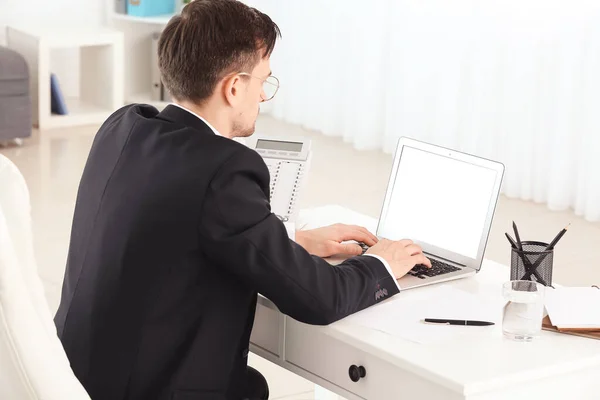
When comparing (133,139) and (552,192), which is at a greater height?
(133,139)

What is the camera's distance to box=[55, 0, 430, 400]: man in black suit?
6.49ft

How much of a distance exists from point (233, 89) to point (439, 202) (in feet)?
1.91

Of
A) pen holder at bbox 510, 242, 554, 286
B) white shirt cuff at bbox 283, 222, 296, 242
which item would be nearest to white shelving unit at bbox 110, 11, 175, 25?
white shirt cuff at bbox 283, 222, 296, 242

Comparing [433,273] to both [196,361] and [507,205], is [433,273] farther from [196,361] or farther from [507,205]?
[507,205]

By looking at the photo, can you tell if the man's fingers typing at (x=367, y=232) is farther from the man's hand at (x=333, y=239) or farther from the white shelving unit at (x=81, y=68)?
the white shelving unit at (x=81, y=68)

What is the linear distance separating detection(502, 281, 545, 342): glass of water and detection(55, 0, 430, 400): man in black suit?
10.1 inches

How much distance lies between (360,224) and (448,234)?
0.33 metres

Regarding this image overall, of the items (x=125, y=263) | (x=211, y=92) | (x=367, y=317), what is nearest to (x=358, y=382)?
Result: (x=367, y=317)

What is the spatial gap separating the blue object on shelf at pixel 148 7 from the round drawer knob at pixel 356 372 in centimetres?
533

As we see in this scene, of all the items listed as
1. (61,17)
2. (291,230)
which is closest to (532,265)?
(291,230)

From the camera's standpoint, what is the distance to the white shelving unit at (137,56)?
288 inches

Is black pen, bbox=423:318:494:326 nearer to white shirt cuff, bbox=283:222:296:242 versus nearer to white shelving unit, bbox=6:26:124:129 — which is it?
white shirt cuff, bbox=283:222:296:242

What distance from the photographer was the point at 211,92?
2131mm

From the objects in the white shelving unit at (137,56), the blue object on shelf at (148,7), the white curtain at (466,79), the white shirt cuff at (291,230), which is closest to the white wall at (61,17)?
the white shelving unit at (137,56)
